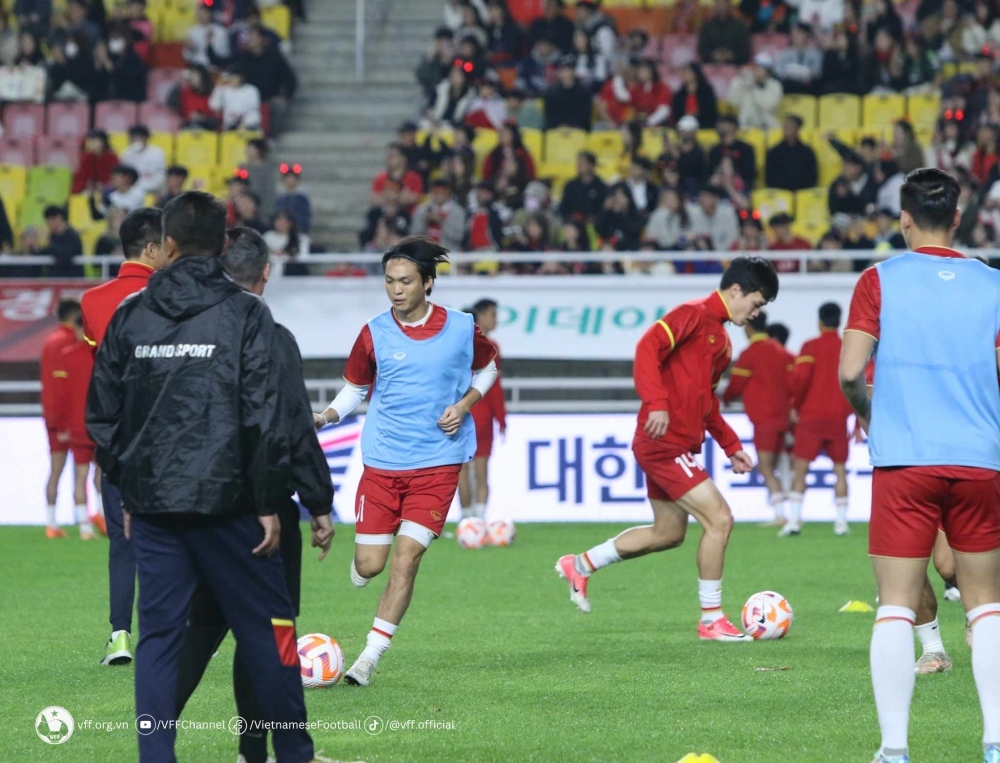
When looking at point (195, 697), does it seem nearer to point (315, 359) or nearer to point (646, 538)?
point (646, 538)

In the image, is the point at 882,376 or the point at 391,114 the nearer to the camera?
the point at 882,376

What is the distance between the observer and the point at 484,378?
8.78 meters

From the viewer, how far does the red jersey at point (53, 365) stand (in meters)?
16.9

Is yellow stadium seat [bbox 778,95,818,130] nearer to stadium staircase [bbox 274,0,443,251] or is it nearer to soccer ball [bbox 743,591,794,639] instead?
stadium staircase [bbox 274,0,443,251]

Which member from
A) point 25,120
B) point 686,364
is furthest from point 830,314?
point 25,120

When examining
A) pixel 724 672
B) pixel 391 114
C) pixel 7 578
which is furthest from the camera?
pixel 391 114

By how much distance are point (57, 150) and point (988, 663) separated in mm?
21010

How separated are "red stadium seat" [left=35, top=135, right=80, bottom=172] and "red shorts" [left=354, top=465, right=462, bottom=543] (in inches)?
686

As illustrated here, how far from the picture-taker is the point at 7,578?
13.4 metres

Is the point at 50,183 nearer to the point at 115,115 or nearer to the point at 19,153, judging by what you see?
the point at 19,153

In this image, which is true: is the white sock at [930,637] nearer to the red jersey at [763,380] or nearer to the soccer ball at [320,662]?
the soccer ball at [320,662]

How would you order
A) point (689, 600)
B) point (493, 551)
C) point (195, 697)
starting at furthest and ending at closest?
point (493, 551) < point (689, 600) < point (195, 697)

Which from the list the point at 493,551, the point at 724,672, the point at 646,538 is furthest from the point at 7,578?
the point at 724,672

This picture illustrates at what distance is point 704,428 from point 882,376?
13.0 feet
